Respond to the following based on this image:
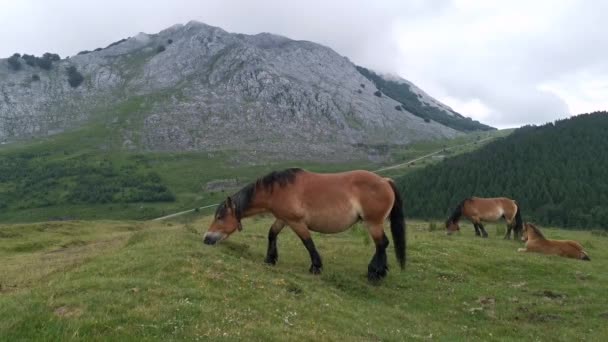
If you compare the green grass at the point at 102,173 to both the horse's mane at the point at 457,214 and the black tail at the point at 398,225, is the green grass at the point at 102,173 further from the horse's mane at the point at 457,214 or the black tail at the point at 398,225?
the black tail at the point at 398,225

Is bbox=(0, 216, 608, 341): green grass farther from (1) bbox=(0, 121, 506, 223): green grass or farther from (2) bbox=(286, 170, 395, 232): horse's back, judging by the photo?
(1) bbox=(0, 121, 506, 223): green grass

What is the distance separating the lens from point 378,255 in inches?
673

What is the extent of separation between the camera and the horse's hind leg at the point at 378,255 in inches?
655

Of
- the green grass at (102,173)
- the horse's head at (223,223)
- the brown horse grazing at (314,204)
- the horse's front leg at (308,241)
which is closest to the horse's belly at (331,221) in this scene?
the brown horse grazing at (314,204)

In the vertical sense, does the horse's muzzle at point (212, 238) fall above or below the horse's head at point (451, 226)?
above

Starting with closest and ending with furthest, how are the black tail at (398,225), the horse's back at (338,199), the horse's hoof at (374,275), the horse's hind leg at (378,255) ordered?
1. the horse's back at (338,199)
2. the horse's hind leg at (378,255)
3. the horse's hoof at (374,275)
4. the black tail at (398,225)

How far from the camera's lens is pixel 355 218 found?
16.6m

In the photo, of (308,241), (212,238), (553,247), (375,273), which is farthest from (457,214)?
(212,238)

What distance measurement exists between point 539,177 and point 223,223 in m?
90.1

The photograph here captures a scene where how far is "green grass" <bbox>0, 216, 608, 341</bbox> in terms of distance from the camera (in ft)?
29.5

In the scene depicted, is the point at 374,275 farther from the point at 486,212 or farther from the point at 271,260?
the point at 486,212

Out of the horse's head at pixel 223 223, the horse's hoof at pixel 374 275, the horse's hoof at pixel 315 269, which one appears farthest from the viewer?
the horse's hoof at pixel 374 275

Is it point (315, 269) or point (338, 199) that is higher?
point (338, 199)

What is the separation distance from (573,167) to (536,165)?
8246 mm
